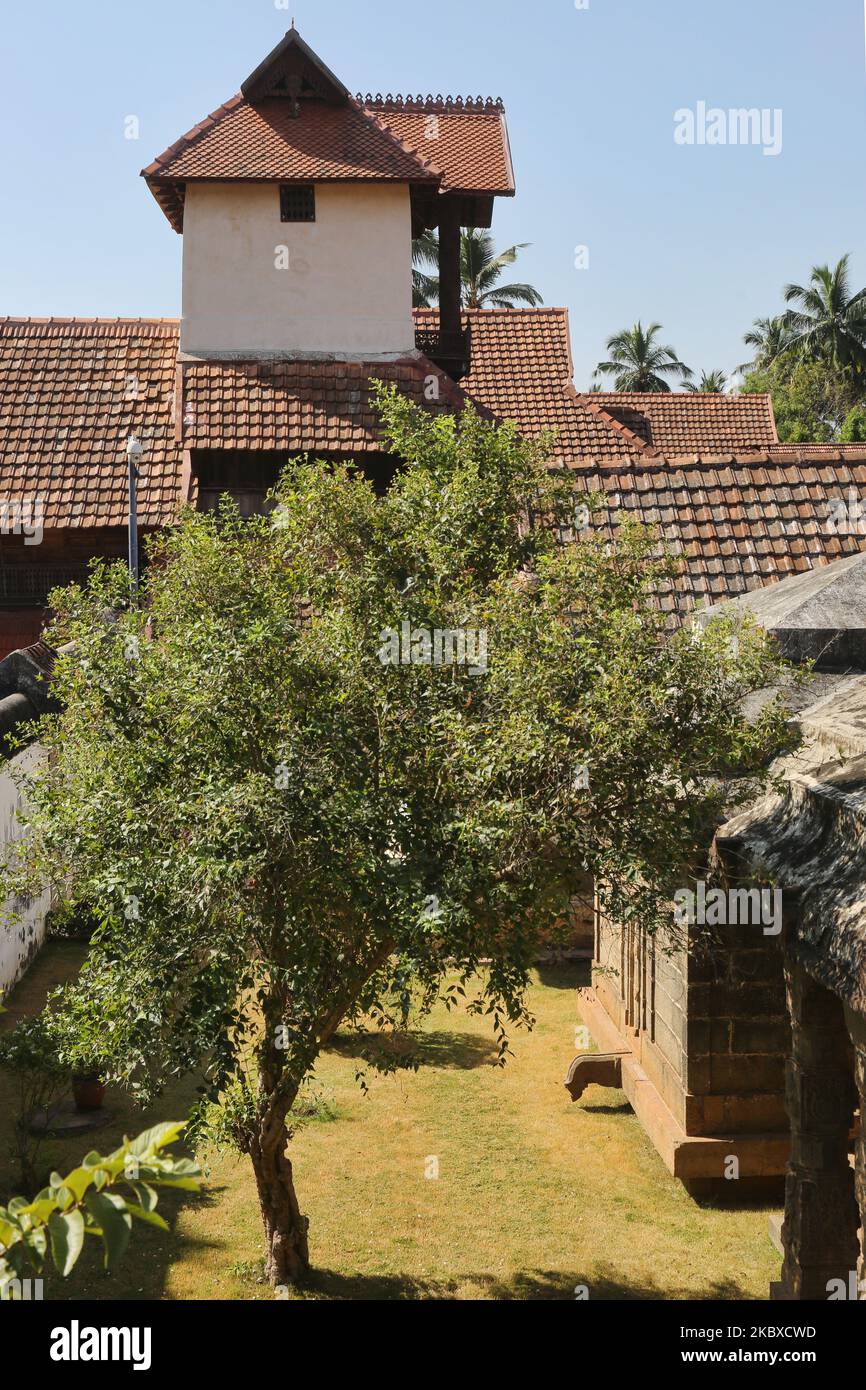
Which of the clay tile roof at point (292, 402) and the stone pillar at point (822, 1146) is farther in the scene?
the clay tile roof at point (292, 402)

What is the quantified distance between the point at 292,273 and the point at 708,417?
59.2 ft

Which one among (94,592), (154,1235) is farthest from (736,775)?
(154,1235)

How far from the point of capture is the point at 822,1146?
6516 millimetres

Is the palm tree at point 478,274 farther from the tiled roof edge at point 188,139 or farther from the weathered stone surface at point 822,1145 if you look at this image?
the weathered stone surface at point 822,1145

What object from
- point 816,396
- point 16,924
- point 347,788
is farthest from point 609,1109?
point 816,396

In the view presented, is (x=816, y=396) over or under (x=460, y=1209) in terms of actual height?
over

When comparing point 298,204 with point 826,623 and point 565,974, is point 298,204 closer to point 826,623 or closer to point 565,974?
point 565,974

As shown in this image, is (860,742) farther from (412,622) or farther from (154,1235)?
(154,1235)

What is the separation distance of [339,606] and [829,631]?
3746 mm

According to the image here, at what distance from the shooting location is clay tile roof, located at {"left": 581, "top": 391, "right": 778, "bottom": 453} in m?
32.6

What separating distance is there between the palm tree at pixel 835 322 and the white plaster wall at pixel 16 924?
1752 inches

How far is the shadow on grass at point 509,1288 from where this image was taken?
7.32m

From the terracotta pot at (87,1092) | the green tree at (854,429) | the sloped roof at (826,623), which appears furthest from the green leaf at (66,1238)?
the green tree at (854,429)

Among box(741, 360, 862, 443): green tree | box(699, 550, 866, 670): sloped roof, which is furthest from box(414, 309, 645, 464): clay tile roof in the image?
box(741, 360, 862, 443): green tree
